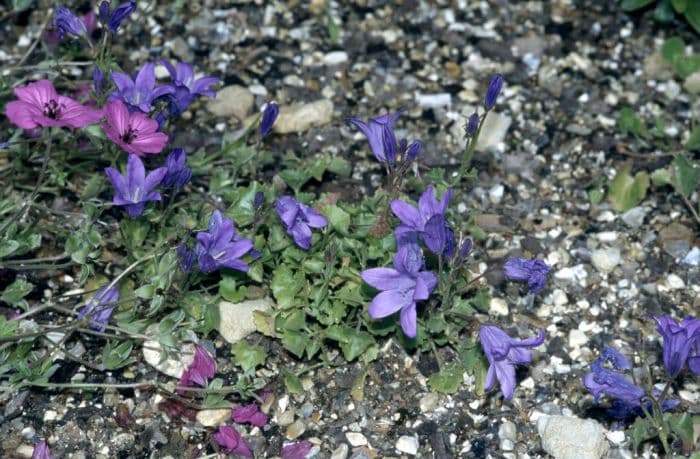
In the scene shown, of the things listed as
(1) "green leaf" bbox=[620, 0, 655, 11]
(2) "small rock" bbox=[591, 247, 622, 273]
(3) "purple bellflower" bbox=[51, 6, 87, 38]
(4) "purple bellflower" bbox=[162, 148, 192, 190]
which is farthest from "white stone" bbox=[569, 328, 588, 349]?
(3) "purple bellflower" bbox=[51, 6, 87, 38]

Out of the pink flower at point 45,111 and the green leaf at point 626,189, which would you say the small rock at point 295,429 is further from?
the green leaf at point 626,189

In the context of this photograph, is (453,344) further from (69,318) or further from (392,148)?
(69,318)

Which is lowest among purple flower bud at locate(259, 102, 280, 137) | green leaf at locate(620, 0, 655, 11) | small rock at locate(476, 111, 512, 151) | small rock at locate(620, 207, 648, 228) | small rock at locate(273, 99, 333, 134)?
small rock at locate(620, 207, 648, 228)

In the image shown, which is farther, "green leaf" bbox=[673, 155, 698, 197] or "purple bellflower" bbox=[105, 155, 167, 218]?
"green leaf" bbox=[673, 155, 698, 197]

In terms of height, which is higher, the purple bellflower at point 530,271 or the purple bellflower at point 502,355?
the purple bellflower at point 530,271

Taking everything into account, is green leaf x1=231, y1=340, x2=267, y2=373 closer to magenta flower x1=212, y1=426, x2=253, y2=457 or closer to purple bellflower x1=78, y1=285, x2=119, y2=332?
magenta flower x1=212, y1=426, x2=253, y2=457

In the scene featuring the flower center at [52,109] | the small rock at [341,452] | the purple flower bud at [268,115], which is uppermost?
the flower center at [52,109]

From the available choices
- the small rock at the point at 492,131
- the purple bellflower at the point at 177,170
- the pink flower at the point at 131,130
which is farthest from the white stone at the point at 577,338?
the pink flower at the point at 131,130

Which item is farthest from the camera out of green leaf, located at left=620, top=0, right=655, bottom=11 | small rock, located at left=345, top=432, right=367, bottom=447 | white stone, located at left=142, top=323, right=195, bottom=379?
green leaf, located at left=620, top=0, right=655, bottom=11
